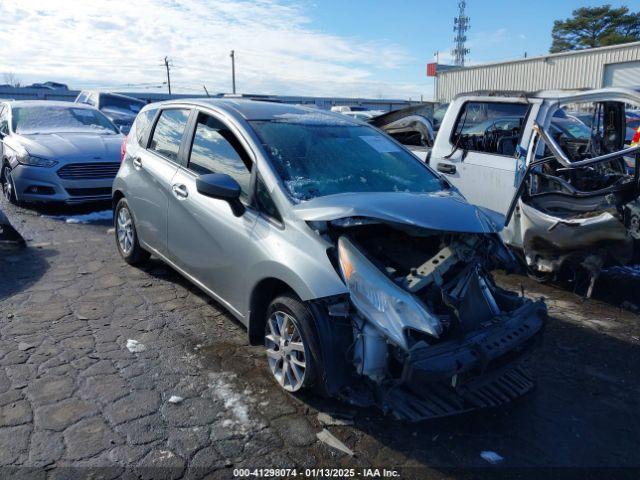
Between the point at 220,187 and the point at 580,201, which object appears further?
the point at 580,201

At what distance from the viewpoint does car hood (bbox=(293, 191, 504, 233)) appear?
10.2ft

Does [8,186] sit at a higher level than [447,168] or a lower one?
lower

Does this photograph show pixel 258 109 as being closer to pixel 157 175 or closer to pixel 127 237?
pixel 157 175

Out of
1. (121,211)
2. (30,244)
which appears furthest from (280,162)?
(30,244)

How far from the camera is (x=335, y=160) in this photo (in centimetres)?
402

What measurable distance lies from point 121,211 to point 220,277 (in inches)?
92.9


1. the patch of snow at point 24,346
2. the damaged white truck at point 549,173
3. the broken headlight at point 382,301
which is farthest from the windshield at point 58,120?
the broken headlight at point 382,301

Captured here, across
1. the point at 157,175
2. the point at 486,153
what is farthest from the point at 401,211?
the point at 486,153

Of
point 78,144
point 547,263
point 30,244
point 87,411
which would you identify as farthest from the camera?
point 78,144

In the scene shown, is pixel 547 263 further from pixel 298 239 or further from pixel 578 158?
pixel 298 239

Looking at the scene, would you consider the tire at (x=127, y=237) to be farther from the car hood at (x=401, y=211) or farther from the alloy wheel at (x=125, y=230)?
the car hood at (x=401, y=211)

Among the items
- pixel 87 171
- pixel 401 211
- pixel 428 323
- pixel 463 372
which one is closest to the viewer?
pixel 428 323

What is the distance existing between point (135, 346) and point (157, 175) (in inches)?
62.2

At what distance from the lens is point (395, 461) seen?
2.87m
